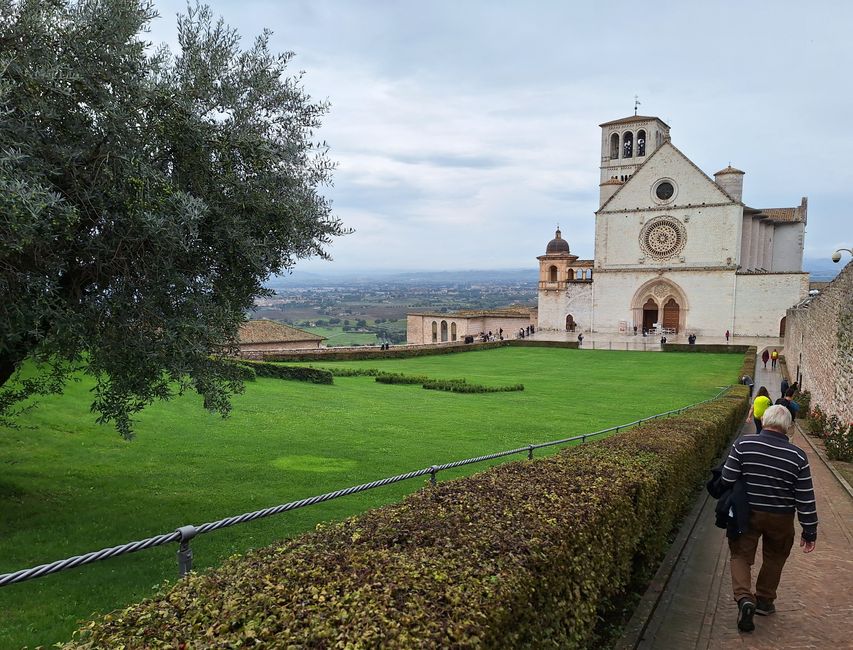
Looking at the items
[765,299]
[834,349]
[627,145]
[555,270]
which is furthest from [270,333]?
[627,145]

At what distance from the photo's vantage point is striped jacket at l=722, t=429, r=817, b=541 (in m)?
5.42

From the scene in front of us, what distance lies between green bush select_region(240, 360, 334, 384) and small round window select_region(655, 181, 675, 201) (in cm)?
3974

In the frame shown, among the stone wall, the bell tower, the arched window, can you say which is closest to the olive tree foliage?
the stone wall

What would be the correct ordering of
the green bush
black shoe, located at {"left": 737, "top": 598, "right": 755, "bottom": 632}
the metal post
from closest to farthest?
the metal post, black shoe, located at {"left": 737, "top": 598, "right": 755, "bottom": 632}, the green bush

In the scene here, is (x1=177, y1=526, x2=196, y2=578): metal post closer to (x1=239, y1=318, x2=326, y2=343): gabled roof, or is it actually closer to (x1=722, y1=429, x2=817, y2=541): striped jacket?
(x1=722, y1=429, x2=817, y2=541): striped jacket

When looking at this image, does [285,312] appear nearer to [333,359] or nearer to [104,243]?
[333,359]

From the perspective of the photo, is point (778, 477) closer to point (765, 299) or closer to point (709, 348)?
point (709, 348)

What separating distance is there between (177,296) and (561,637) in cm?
553

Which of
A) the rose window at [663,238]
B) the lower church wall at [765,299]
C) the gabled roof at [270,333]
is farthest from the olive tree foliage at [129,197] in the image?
the rose window at [663,238]

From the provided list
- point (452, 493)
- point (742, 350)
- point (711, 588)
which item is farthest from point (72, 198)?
point (742, 350)

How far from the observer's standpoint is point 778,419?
5578mm

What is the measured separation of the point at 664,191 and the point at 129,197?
54443 millimetres

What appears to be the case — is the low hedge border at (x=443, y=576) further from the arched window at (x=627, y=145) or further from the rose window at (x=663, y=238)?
the arched window at (x=627, y=145)

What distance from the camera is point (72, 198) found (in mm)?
6430
